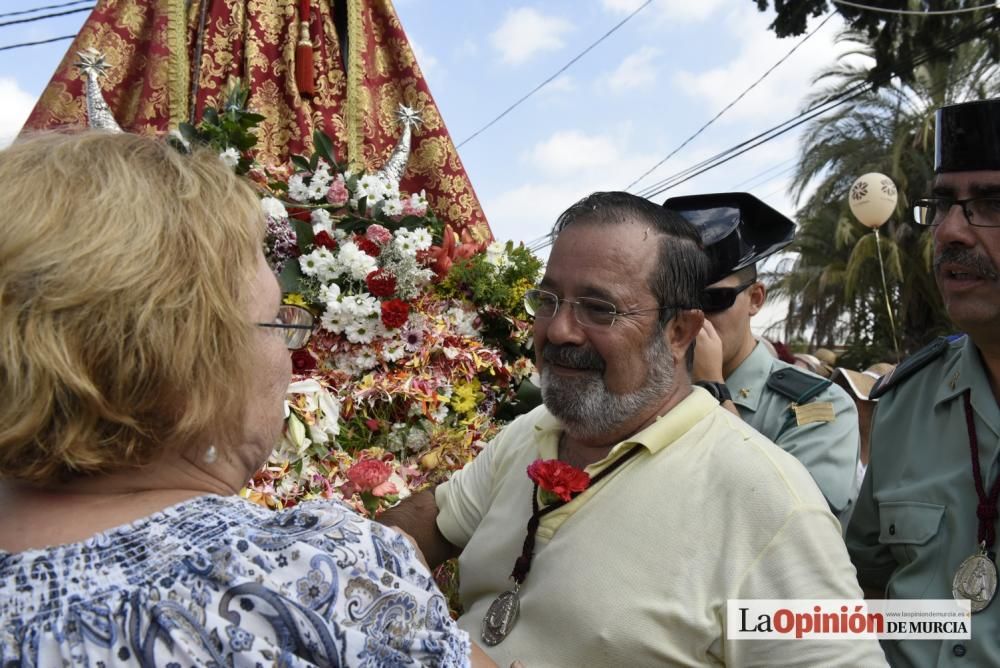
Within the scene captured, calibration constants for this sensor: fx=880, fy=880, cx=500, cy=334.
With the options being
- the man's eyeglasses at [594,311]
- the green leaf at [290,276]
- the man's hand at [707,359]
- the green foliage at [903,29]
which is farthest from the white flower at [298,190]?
the green foliage at [903,29]

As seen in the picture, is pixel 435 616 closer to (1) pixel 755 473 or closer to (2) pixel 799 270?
(1) pixel 755 473

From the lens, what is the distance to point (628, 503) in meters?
1.84

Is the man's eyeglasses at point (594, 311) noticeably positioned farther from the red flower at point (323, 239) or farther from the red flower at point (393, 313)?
the red flower at point (323, 239)

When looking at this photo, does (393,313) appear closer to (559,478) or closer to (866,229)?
(559,478)

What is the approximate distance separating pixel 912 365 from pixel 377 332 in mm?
1502

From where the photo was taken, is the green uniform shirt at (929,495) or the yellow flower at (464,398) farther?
the yellow flower at (464,398)

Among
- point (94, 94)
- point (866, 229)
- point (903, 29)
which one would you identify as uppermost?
point (903, 29)

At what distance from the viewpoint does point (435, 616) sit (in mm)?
1200

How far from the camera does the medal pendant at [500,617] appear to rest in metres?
1.87

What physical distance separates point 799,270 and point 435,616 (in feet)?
52.3

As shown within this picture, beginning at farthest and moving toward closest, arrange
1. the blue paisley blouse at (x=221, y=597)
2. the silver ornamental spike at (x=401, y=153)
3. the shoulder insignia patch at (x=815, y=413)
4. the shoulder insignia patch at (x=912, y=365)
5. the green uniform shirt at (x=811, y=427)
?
the silver ornamental spike at (x=401, y=153) → the shoulder insignia patch at (x=815, y=413) → the green uniform shirt at (x=811, y=427) → the shoulder insignia patch at (x=912, y=365) → the blue paisley blouse at (x=221, y=597)

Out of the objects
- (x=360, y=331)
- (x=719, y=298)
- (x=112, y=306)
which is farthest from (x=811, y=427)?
(x=112, y=306)

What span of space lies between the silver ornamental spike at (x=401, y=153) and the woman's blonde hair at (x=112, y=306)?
1.81 metres

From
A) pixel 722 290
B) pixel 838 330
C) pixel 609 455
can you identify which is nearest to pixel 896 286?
pixel 838 330
